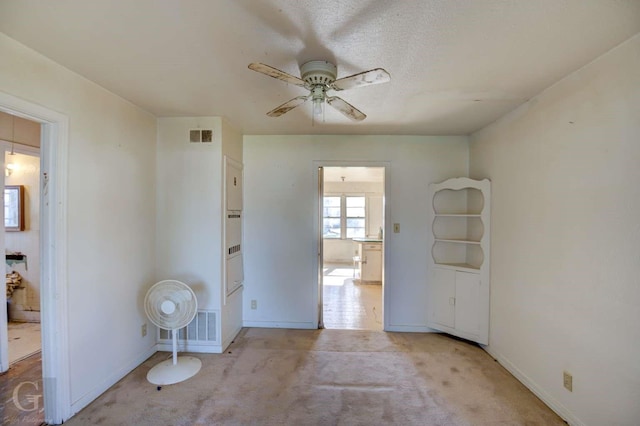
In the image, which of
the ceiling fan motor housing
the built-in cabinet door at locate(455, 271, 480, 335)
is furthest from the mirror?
the built-in cabinet door at locate(455, 271, 480, 335)

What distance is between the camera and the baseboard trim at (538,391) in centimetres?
189

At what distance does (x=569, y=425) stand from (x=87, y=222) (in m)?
3.66

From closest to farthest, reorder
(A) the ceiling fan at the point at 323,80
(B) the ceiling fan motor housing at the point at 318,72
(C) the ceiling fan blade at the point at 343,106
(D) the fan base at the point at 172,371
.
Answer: (A) the ceiling fan at the point at 323,80 < (B) the ceiling fan motor housing at the point at 318,72 < (C) the ceiling fan blade at the point at 343,106 < (D) the fan base at the point at 172,371

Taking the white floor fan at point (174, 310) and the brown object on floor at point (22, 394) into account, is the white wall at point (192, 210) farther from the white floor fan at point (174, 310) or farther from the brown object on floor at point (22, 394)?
the brown object on floor at point (22, 394)

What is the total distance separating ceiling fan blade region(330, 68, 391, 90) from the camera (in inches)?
56.2

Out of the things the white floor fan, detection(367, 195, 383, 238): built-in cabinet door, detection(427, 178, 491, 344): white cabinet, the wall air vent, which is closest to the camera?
the white floor fan

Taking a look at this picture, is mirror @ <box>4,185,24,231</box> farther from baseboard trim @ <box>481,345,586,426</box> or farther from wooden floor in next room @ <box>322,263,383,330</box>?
baseboard trim @ <box>481,345,586,426</box>

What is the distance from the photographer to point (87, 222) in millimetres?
2078

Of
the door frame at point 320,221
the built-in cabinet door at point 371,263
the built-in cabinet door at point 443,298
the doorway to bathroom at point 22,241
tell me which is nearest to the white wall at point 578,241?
the built-in cabinet door at point 443,298

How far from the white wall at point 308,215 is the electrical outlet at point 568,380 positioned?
1508 millimetres

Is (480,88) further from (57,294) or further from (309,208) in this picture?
(57,294)

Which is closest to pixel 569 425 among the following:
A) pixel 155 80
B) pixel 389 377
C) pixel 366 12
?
pixel 389 377

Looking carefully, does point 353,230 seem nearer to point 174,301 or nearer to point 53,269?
point 174,301

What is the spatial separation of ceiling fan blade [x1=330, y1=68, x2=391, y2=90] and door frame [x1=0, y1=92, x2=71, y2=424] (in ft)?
6.13
